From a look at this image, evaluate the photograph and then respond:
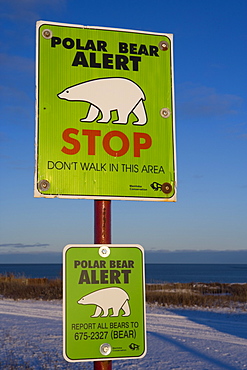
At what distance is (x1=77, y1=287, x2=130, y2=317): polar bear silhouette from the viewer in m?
2.13

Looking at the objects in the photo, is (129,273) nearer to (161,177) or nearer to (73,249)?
(73,249)

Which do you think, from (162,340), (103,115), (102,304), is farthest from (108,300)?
(162,340)

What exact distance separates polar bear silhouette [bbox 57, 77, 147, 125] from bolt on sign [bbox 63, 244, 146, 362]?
0.67 m

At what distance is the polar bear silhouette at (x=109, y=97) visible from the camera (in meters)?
2.29

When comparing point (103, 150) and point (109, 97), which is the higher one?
point (109, 97)

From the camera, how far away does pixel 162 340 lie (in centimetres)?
1140

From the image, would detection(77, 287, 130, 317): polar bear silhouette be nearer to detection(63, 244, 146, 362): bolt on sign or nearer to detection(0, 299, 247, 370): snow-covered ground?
detection(63, 244, 146, 362): bolt on sign

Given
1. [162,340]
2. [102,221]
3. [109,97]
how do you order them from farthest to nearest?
[162,340]
[109,97]
[102,221]

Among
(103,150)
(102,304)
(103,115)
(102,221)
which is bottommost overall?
(102,304)

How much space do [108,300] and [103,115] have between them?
0.92 metres

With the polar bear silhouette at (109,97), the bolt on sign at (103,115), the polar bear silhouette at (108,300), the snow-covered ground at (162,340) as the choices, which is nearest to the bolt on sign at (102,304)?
the polar bear silhouette at (108,300)

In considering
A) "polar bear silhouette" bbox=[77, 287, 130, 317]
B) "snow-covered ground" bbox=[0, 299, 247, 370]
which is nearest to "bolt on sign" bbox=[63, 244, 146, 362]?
"polar bear silhouette" bbox=[77, 287, 130, 317]

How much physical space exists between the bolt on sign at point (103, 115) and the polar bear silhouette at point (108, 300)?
467 mm

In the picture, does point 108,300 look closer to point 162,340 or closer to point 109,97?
point 109,97
